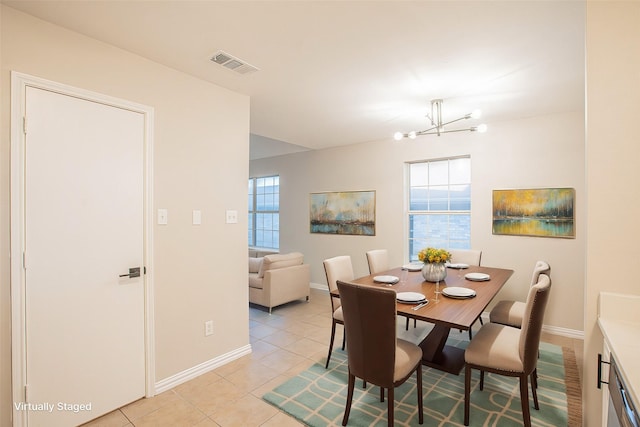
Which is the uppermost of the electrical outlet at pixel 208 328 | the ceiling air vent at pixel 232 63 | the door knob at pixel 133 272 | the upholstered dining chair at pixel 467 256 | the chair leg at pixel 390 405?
the ceiling air vent at pixel 232 63

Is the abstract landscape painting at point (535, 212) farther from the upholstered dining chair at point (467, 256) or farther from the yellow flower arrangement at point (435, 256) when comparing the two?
the yellow flower arrangement at point (435, 256)

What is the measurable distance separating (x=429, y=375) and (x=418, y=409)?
66 cm

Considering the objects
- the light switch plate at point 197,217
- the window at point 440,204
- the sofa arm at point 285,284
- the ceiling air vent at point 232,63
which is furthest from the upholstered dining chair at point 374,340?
the window at point 440,204

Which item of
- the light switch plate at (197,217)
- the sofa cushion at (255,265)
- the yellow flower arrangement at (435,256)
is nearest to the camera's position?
the light switch plate at (197,217)

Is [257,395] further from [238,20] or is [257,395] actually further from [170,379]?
[238,20]

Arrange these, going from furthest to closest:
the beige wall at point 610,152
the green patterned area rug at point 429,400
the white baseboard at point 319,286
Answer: the white baseboard at point 319,286, the green patterned area rug at point 429,400, the beige wall at point 610,152

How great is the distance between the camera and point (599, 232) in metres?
1.50

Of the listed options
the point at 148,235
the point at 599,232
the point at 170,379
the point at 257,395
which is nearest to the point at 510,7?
the point at 599,232

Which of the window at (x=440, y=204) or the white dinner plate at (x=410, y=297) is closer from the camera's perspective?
the white dinner plate at (x=410, y=297)

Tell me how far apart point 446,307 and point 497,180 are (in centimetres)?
254

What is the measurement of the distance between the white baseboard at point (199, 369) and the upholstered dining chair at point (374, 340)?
1350mm

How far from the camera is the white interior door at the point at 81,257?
188cm

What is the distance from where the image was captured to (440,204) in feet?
15.0

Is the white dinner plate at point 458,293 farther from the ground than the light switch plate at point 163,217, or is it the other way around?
the light switch plate at point 163,217
